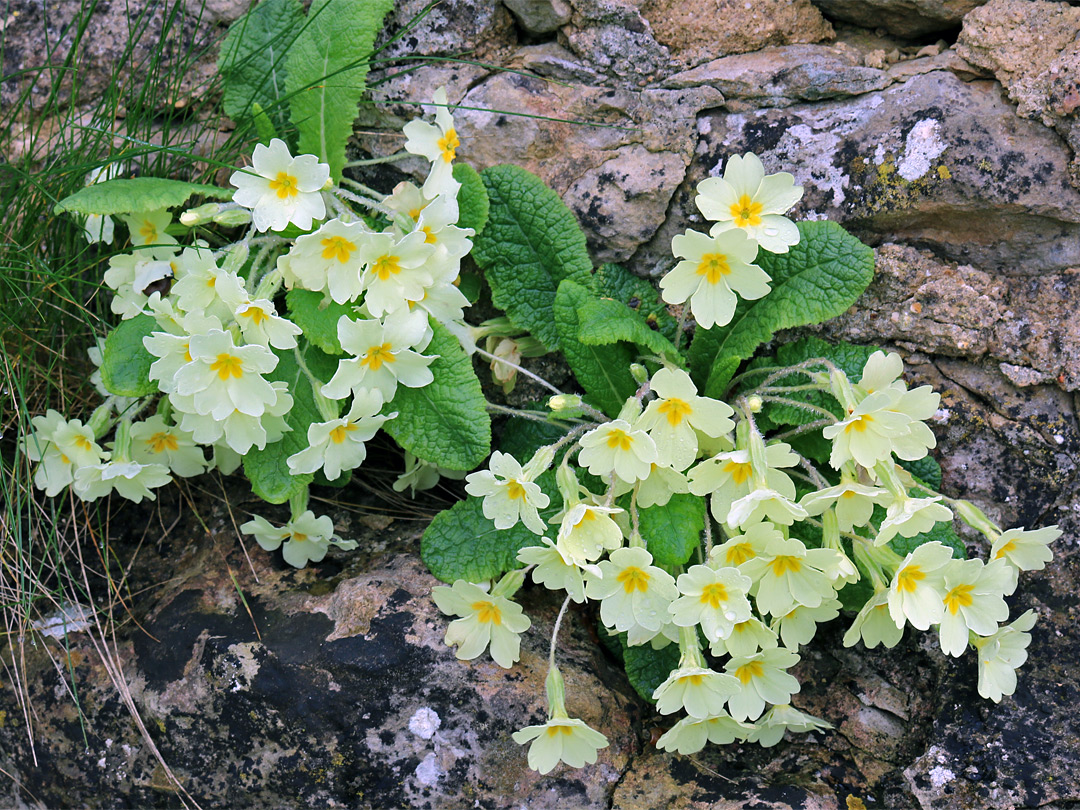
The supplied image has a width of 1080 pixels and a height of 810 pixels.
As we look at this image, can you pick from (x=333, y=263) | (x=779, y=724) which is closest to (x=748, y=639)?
(x=779, y=724)

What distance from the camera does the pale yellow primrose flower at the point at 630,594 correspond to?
2.10 metres

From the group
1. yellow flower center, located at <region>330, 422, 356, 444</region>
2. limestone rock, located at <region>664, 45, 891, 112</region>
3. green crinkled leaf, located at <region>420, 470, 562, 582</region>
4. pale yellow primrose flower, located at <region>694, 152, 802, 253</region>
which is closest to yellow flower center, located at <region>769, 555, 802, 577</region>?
green crinkled leaf, located at <region>420, 470, 562, 582</region>

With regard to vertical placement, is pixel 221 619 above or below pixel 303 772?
above

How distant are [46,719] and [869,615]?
2.34 meters

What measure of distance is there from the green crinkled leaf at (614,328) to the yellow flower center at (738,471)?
19.0 inches

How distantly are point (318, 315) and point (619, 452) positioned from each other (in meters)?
0.98

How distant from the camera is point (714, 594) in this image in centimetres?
205

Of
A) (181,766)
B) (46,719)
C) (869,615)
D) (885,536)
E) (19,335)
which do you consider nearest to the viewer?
(885,536)

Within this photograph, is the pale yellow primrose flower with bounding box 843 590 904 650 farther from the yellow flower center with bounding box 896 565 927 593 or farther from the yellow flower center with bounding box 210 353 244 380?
the yellow flower center with bounding box 210 353 244 380

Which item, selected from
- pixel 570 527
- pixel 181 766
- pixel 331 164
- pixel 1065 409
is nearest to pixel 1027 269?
pixel 1065 409

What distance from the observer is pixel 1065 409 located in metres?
2.53

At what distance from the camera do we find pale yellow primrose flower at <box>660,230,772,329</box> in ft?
7.27

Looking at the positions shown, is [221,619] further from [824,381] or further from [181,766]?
[824,381]

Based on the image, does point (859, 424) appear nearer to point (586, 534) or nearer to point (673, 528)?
point (673, 528)
